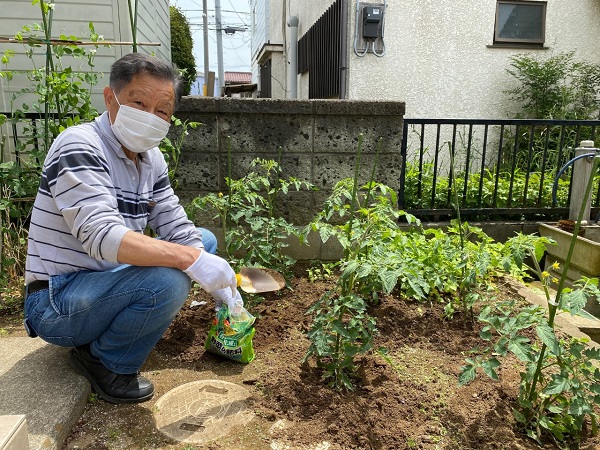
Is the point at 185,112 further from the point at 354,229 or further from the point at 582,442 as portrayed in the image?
the point at 582,442

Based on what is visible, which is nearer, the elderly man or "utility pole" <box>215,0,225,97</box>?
the elderly man

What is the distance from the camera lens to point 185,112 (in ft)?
11.1

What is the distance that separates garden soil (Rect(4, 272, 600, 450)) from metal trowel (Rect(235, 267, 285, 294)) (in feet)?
0.58

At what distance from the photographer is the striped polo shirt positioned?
160 centimetres

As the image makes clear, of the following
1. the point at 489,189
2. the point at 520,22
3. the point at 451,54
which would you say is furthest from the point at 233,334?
the point at 520,22

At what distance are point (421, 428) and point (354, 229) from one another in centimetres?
96

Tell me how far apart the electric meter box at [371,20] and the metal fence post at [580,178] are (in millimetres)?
2937

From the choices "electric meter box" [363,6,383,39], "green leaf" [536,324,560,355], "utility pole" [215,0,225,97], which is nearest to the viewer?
"green leaf" [536,324,560,355]

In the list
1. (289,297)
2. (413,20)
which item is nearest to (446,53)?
(413,20)

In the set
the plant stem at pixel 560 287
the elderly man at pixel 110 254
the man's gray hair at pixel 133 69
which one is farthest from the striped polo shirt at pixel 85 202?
the plant stem at pixel 560 287

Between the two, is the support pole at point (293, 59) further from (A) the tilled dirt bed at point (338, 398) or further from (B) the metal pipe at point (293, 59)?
(A) the tilled dirt bed at point (338, 398)

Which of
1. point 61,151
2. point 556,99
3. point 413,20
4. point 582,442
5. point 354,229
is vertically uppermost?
point 413,20

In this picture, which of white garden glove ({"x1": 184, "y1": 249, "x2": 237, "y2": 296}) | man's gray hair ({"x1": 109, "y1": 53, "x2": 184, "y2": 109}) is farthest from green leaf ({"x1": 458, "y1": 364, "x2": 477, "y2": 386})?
man's gray hair ({"x1": 109, "y1": 53, "x2": 184, "y2": 109})

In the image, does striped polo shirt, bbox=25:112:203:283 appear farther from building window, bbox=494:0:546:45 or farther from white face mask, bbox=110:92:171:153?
building window, bbox=494:0:546:45
